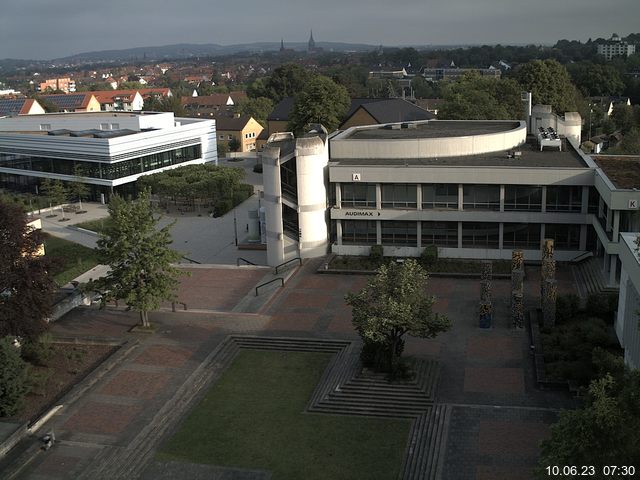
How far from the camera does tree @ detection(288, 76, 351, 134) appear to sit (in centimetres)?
7162

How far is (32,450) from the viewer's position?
2311 centimetres

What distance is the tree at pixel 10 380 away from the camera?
2469 cm

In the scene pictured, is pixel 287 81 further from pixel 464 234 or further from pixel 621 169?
pixel 621 169

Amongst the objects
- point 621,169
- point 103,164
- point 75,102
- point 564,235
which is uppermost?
point 75,102

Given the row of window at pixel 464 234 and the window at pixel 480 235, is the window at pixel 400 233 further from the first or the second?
the window at pixel 480 235

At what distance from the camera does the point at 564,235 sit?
39438mm

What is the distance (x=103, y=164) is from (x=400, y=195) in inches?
1348

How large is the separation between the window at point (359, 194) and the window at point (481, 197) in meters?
5.25

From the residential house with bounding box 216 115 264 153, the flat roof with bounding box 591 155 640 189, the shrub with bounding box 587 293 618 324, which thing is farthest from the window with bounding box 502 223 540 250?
the residential house with bounding box 216 115 264 153

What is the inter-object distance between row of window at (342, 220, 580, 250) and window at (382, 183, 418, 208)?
1090 mm

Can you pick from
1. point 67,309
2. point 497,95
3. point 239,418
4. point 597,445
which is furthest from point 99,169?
point 597,445

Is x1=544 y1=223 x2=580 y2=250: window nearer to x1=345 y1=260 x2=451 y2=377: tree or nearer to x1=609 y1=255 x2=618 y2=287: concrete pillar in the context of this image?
x1=609 y1=255 x2=618 y2=287: concrete pillar

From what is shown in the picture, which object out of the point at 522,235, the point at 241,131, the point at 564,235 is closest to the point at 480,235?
the point at 522,235

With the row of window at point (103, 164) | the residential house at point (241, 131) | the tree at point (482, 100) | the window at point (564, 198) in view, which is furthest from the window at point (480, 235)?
the residential house at point (241, 131)
